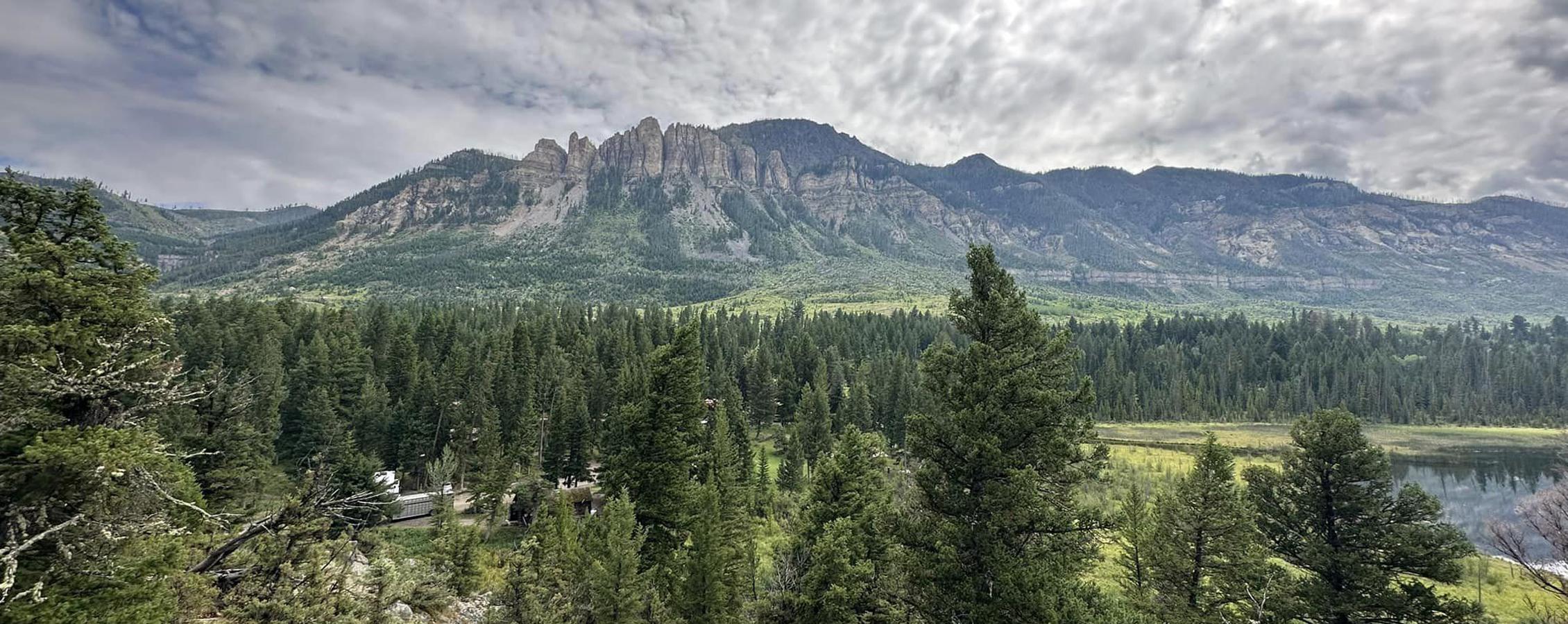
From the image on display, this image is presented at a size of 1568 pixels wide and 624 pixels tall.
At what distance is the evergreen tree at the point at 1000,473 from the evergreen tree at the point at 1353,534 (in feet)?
28.3

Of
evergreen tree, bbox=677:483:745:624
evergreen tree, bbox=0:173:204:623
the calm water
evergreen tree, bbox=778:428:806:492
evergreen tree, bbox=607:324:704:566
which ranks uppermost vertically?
evergreen tree, bbox=0:173:204:623

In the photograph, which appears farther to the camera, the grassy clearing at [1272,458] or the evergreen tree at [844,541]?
the grassy clearing at [1272,458]

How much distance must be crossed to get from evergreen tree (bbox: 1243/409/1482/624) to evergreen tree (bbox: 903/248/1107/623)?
28.3 feet

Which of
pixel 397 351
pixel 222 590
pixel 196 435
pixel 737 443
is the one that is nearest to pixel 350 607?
pixel 222 590

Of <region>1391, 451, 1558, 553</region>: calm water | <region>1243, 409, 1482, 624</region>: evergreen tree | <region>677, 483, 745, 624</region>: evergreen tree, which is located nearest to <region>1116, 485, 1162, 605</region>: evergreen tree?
<region>1243, 409, 1482, 624</region>: evergreen tree

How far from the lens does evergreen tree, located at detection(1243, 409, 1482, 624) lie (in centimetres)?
1716

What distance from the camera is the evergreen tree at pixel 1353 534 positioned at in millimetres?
17156

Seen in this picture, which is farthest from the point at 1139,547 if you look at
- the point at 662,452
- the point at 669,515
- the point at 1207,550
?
the point at 662,452

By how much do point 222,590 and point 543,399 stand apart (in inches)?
2135

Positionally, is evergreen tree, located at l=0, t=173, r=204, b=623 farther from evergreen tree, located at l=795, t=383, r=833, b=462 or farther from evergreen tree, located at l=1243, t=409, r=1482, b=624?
evergreen tree, located at l=795, t=383, r=833, b=462

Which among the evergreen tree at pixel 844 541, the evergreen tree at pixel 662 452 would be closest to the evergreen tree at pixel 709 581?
the evergreen tree at pixel 844 541

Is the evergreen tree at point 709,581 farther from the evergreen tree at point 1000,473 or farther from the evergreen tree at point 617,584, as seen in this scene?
the evergreen tree at point 1000,473

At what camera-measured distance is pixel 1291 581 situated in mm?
19656

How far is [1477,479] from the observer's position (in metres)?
77.1
